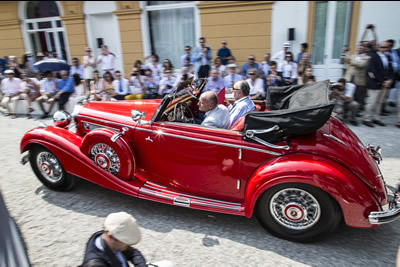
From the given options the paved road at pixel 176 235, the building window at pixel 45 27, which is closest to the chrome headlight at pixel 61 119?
the paved road at pixel 176 235

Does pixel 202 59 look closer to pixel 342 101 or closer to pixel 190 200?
pixel 342 101

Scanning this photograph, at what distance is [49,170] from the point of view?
4156 mm

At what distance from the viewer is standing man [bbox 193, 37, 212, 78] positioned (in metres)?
9.13

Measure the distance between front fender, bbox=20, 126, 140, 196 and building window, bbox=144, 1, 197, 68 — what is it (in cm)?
812

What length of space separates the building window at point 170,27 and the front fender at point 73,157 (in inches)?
320

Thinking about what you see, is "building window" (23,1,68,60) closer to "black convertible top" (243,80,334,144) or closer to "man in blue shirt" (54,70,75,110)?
"man in blue shirt" (54,70,75,110)

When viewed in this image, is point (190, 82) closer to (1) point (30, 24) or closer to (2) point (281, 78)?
(2) point (281, 78)

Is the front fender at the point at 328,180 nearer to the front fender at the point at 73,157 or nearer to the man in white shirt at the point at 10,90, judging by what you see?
the front fender at the point at 73,157

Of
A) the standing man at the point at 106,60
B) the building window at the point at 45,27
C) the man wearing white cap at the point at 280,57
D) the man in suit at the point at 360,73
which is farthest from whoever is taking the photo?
the building window at the point at 45,27

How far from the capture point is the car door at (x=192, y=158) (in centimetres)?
326

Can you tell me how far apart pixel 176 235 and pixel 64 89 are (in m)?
6.91

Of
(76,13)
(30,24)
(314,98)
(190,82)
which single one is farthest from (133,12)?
(314,98)

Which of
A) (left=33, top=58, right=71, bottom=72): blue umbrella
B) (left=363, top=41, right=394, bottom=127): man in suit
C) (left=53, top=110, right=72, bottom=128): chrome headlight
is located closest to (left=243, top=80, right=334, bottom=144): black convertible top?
(left=53, top=110, right=72, bottom=128): chrome headlight

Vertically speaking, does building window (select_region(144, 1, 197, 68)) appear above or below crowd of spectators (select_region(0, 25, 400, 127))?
above
